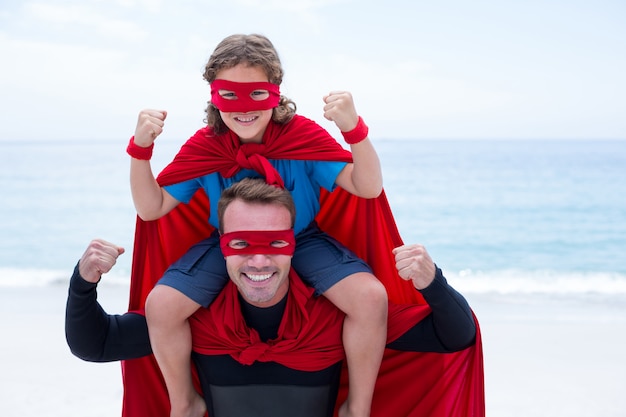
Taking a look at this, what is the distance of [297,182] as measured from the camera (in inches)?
114

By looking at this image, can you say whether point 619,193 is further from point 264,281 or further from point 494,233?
point 264,281

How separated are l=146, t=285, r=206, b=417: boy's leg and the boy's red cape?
1.00 feet

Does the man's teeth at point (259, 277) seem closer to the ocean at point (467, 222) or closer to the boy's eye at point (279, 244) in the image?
the boy's eye at point (279, 244)

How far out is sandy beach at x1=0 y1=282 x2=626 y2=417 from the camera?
401 centimetres

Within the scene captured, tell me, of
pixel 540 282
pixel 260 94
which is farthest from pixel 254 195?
pixel 540 282

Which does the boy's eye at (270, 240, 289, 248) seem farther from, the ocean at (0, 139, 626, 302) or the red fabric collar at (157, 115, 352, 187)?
the ocean at (0, 139, 626, 302)

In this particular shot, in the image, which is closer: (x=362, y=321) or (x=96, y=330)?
(x=362, y=321)

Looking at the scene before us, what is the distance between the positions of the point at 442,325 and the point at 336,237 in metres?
0.64

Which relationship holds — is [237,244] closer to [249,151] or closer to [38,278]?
[249,151]

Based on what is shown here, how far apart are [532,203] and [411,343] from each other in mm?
14115

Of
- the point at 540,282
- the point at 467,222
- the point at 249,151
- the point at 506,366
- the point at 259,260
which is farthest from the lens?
the point at 467,222

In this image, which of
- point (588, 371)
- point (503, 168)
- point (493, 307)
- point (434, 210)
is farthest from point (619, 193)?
point (588, 371)

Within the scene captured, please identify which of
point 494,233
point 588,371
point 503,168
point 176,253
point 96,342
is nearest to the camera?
point 96,342

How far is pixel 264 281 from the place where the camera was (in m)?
2.62
